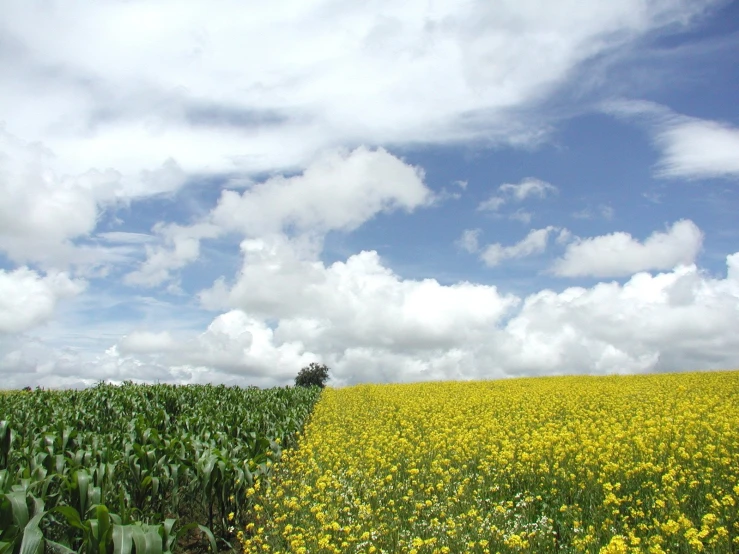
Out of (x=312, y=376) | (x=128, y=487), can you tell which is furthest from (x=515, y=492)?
(x=312, y=376)

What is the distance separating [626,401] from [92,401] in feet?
67.0

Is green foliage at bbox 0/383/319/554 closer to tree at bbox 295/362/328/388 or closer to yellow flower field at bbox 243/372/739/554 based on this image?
yellow flower field at bbox 243/372/739/554

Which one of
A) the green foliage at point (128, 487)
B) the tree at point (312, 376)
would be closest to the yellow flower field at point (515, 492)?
the green foliage at point (128, 487)

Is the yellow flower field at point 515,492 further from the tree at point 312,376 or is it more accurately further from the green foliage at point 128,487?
the tree at point 312,376

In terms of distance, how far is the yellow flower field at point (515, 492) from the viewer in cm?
723

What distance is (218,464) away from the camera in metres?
8.98

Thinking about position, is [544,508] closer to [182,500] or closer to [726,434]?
[726,434]

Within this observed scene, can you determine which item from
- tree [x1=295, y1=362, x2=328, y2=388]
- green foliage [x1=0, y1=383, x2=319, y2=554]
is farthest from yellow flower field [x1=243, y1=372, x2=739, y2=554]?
tree [x1=295, y1=362, x2=328, y2=388]

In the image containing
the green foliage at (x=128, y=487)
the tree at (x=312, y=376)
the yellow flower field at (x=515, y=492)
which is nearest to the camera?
the green foliage at (x=128, y=487)

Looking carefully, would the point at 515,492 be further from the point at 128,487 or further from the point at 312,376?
the point at 312,376

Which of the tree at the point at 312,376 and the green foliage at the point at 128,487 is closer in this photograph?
the green foliage at the point at 128,487

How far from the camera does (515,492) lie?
9844 millimetres

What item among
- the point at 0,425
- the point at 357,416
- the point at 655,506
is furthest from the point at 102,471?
the point at 357,416

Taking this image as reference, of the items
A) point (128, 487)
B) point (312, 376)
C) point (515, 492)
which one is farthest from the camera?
point (312, 376)
